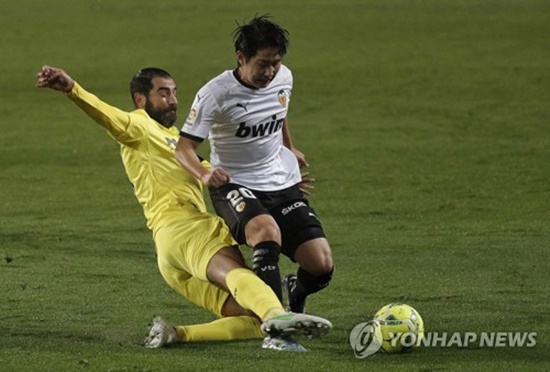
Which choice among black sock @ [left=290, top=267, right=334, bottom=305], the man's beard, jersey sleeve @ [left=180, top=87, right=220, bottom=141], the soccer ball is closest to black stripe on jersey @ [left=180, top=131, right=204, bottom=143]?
jersey sleeve @ [left=180, top=87, right=220, bottom=141]

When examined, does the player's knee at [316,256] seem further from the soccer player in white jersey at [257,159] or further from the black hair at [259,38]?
the black hair at [259,38]

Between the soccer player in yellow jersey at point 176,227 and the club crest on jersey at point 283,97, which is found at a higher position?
the club crest on jersey at point 283,97

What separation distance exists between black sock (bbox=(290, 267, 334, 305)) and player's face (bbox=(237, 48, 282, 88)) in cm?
125

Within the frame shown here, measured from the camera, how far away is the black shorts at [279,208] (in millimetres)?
8477

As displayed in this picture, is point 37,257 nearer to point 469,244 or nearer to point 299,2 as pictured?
point 469,244

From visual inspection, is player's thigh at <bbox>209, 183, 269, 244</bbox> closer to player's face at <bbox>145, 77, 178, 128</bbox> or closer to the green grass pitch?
the green grass pitch

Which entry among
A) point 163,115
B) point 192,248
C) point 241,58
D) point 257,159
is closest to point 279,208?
point 257,159

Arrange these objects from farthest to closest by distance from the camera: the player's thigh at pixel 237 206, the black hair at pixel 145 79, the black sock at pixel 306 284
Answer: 1. the black hair at pixel 145 79
2. the black sock at pixel 306 284
3. the player's thigh at pixel 237 206

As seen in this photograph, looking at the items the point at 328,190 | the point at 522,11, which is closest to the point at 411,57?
the point at 522,11

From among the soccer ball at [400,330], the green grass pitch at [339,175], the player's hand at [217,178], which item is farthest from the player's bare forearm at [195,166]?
the soccer ball at [400,330]

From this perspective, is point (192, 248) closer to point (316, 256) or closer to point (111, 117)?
point (316, 256)

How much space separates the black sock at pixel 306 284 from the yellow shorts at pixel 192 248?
0.49 meters

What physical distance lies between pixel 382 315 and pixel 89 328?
79.5 inches

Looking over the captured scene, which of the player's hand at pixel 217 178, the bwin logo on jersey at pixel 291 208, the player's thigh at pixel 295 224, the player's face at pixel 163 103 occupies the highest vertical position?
the player's face at pixel 163 103
